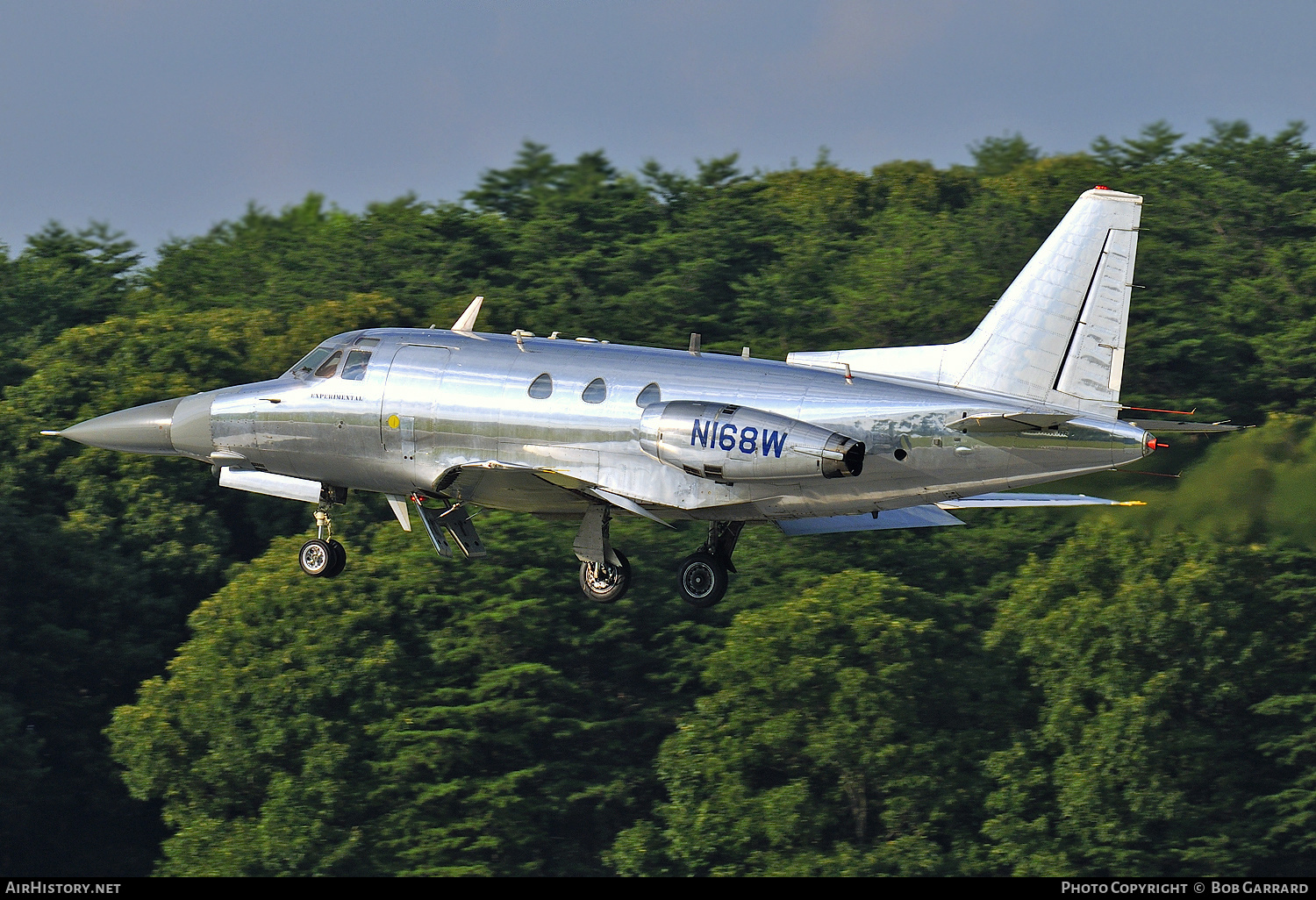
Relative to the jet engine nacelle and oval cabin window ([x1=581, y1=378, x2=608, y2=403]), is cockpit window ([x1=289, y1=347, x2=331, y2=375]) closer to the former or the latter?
oval cabin window ([x1=581, y1=378, x2=608, y2=403])

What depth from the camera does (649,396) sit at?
2408 centimetres

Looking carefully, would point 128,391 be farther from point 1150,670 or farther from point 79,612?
point 1150,670

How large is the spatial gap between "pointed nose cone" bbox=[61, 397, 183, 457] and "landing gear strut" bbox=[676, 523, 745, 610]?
888 centimetres

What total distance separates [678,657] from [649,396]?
29.7 m

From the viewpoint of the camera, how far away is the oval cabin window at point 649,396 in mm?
24031

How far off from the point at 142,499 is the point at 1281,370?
1374 inches

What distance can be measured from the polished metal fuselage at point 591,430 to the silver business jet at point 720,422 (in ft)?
0.10

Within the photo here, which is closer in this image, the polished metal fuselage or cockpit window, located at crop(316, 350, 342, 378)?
the polished metal fuselage

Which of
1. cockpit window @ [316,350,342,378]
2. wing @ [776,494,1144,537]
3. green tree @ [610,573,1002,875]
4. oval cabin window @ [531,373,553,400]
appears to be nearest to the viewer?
oval cabin window @ [531,373,553,400]

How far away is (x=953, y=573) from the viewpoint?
53156mm

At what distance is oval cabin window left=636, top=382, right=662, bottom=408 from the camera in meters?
24.0

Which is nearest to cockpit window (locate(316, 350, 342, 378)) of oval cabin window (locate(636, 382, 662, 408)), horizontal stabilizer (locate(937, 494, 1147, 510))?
oval cabin window (locate(636, 382, 662, 408))

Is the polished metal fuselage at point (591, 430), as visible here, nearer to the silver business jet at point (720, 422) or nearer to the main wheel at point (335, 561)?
the silver business jet at point (720, 422)

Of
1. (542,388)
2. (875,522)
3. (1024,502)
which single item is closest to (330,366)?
(542,388)
